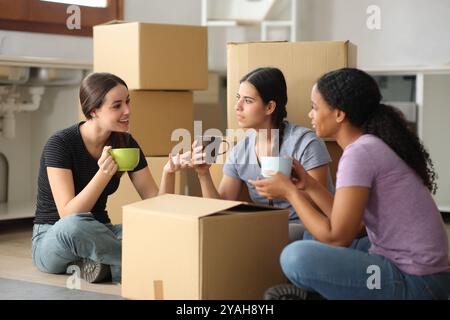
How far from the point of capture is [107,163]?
2.13 meters

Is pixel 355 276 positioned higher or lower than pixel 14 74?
lower

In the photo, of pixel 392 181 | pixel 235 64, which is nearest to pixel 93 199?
pixel 235 64

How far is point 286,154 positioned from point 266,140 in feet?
0.28

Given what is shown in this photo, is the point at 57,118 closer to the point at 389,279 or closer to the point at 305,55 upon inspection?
the point at 305,55

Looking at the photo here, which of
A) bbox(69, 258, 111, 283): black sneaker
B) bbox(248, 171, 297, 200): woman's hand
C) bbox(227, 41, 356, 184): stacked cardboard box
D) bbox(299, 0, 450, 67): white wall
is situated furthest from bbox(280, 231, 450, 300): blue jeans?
bbox(299, 0, 450, 67): white wall

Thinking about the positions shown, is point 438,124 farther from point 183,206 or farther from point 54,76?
point 183,206

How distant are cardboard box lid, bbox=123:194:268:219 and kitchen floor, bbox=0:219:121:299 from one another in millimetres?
346

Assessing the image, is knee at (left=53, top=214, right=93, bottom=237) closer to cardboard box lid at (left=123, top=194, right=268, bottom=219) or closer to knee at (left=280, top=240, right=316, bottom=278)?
cardboard box lid at (left=123, top=194, right=268, bottom=219)

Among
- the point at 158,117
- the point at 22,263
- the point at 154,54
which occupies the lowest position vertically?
the point at 22,263

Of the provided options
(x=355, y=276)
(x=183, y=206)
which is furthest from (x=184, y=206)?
(x=355, y=276)

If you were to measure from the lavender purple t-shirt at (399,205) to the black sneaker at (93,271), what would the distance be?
0.92 meters

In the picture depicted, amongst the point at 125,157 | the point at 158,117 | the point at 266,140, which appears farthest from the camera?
the point at 158,117

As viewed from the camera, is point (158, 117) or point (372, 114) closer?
point (372, 114)
